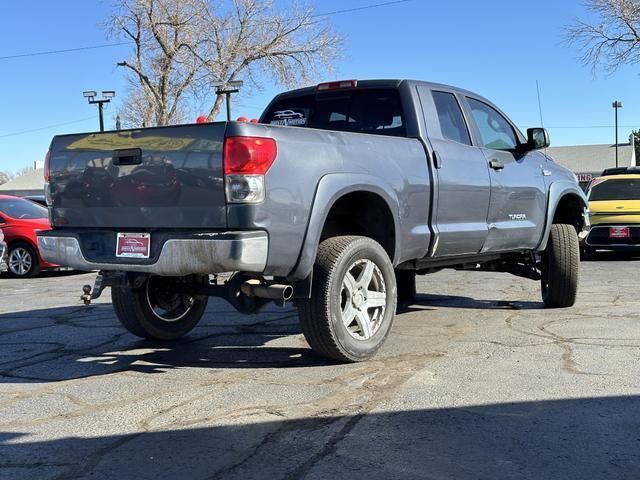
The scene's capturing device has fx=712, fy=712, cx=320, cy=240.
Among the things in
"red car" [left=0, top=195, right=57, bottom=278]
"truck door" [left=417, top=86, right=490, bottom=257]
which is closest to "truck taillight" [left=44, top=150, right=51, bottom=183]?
"truck door" [left=417, top=86, right=490, bottom=257]

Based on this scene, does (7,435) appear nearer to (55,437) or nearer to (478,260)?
(55,437)

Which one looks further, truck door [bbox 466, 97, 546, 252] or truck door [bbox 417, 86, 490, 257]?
truck door [bbox 466, 97, 546, 252]

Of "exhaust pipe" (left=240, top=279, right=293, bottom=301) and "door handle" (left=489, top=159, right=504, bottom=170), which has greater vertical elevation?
"door handle" (left=489, top=159, right=504, bottom=170)

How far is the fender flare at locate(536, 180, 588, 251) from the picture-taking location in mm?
7223

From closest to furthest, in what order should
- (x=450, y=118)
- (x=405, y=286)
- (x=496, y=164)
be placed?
(x=450, y=118)
(x=496, y=164)
(x=405, y=286)

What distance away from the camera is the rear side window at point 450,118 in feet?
20.1

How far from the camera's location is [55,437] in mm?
3672

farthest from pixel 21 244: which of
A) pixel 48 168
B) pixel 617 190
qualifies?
pixel 617 190

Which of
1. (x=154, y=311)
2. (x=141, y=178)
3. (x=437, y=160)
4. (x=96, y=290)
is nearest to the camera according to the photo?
(x=141, y=178)

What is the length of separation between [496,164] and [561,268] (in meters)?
1.52

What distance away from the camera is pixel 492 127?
688 cm

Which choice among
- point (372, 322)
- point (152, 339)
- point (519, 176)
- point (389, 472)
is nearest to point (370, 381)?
point (372, 322)

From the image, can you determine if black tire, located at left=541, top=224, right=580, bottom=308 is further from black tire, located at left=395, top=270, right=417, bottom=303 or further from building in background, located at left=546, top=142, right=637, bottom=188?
building in background, located at left=546, top=142, right=637, bottom=188

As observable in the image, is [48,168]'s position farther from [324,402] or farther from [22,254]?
[22,254]
